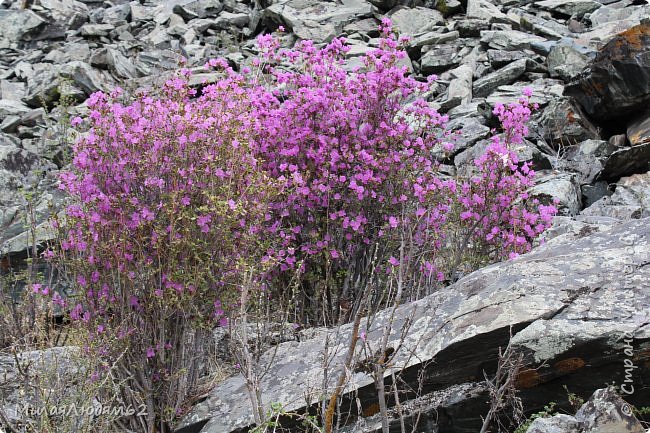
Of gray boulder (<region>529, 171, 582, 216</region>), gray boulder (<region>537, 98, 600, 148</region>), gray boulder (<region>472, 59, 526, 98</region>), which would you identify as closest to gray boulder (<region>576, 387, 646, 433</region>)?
gray boulder (<region>529, 171, 582, 216</region>)

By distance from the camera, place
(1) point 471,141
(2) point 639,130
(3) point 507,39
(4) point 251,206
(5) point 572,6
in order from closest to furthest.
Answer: (4) point 251,206 < (2) point 639,130 < (1) point 471,141 < (3) point 507,39 < (5) point 572,6

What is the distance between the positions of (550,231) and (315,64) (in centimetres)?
284

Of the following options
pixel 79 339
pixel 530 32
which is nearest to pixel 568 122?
pixel 530 32

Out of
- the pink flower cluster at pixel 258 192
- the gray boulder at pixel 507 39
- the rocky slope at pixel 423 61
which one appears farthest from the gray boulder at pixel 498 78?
→ the pink flower cluster at pixel 258 192

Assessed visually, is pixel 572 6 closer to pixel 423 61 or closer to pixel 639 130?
pixel 423 61

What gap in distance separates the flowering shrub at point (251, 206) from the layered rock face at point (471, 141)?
23.6 inches

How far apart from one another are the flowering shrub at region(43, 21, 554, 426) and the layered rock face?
0.60 metres

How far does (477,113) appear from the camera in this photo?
446 inches

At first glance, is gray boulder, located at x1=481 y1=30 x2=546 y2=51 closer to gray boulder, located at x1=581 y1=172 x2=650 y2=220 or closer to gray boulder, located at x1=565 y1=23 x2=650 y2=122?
gray boulder, located at x1=565 y1=23 x2=650 y2=122

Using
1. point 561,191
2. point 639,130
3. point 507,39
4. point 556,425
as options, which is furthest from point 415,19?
point 556,425

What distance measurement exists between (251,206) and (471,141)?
6.16m

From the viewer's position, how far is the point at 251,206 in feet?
15.9

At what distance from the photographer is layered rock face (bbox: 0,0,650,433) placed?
3789mm

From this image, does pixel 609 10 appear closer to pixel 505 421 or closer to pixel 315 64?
pixel 315 64
